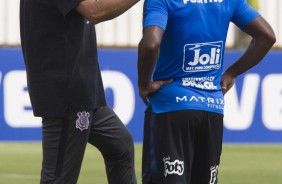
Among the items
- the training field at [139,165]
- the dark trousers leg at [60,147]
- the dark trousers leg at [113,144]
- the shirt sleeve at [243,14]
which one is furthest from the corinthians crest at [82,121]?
the training field at [139,165]

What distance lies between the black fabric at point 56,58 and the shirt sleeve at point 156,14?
767 millimetres

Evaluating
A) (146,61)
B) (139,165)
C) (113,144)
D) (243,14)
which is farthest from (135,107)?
(146,61)

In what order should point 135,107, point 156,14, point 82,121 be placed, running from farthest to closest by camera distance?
point 135,107, point 82,121, point 156,14

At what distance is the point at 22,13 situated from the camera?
21.3 feet

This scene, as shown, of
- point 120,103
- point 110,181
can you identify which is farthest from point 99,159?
point 110,181

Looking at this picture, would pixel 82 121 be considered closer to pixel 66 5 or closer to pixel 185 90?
pixel 66 5

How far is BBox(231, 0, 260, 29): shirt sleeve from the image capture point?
6027 millimetres

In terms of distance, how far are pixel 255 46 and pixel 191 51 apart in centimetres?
56

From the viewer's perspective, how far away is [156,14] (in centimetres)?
562

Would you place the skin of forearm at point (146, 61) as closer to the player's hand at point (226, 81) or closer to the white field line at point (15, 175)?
the player's hand at point (226, 81)

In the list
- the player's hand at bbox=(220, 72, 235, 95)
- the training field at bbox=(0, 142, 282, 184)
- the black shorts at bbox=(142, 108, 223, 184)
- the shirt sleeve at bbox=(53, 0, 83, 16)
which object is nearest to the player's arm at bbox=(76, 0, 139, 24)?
the shirt sleeve at bbox=(53, 0, 83, 16)

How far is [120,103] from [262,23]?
7458 millimetres

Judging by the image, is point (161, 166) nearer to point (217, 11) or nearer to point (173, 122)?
point (173, 122)

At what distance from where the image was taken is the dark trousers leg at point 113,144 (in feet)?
22.6
